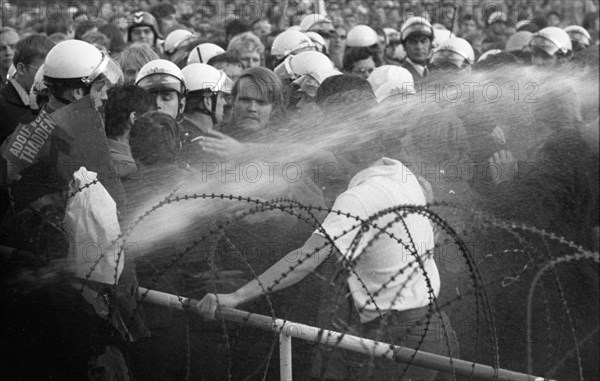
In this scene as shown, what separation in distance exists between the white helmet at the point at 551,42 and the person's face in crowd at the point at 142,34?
209 inches

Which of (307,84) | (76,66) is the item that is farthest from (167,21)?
(76,66)

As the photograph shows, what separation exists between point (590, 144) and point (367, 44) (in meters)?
4.87

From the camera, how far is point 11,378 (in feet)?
16.1

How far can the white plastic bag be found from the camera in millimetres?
4672

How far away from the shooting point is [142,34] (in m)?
12.7

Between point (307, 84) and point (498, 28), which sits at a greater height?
point (307, 84)

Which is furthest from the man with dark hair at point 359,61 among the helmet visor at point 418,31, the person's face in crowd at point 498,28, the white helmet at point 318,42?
the person's face in crowd at point 498,28

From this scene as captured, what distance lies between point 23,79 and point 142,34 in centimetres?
518

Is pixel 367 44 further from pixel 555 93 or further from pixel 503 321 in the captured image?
pixel 503 321

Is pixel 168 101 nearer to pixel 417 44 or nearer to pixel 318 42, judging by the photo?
pixel 318 42

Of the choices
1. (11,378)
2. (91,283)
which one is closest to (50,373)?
(11,378)

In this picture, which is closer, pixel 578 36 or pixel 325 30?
pixel 578 36

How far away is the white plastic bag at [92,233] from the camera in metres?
4.67

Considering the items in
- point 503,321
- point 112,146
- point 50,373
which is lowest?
point 503,321
